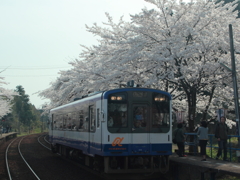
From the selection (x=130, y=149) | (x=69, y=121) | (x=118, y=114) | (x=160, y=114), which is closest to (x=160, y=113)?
(x=160, y=114)

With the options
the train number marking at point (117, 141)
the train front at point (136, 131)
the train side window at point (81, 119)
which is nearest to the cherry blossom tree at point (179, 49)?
the train side window at point (81, 119)

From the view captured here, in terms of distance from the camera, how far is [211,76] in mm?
16672

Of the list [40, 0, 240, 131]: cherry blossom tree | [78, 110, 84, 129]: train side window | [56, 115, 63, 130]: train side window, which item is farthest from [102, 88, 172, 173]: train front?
[56, 115, 63, 130]: train side window

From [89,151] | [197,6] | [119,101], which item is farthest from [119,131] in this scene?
[197,6]

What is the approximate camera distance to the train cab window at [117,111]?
35.8 ft

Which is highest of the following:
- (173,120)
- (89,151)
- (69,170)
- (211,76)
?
(211,76)

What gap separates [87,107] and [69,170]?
319 centimetres

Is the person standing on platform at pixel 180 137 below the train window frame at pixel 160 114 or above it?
below

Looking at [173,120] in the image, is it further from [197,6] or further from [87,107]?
[197,6]

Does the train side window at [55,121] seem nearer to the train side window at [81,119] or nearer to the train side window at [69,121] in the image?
the train side window at [69,121]

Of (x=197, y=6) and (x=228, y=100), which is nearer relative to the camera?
(x=197, y=6)

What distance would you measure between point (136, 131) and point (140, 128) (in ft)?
0.55

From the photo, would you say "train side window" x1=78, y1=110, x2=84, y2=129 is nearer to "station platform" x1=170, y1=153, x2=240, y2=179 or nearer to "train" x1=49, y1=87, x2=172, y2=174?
"train" x1=49, y1=87, x2=172, y2=174

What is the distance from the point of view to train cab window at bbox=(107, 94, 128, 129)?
1090 centimetres
